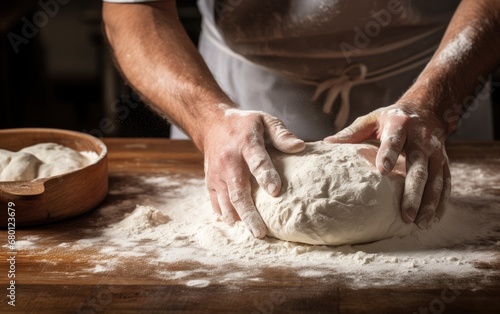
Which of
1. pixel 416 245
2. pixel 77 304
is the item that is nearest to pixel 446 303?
pixel 416 245

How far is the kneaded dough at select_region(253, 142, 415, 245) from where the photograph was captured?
1387 millimetres

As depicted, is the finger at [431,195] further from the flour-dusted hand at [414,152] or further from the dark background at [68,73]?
the dark background at [68,73]

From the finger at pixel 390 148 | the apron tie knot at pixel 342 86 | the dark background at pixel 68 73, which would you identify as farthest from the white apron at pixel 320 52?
the dark background at pixel 68 73

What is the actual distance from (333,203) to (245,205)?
0.60 ft

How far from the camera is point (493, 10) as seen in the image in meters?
1.86

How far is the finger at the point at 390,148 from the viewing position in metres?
1.42

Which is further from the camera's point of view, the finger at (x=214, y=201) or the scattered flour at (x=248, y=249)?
the finger at (x=214, y=201)

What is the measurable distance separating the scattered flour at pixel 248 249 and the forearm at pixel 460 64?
0.25 meters

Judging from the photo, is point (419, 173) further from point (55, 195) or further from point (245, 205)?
point (55, 195)

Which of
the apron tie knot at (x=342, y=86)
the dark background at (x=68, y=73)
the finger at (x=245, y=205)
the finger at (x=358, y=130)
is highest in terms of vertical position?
the finger at (x=358, y=130)

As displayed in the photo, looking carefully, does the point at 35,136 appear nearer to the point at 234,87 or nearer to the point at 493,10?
the point at 234,87

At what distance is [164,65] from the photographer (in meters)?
1.81

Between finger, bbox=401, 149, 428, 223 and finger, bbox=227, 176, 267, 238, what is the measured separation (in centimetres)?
29

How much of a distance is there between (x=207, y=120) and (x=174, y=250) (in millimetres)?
337
